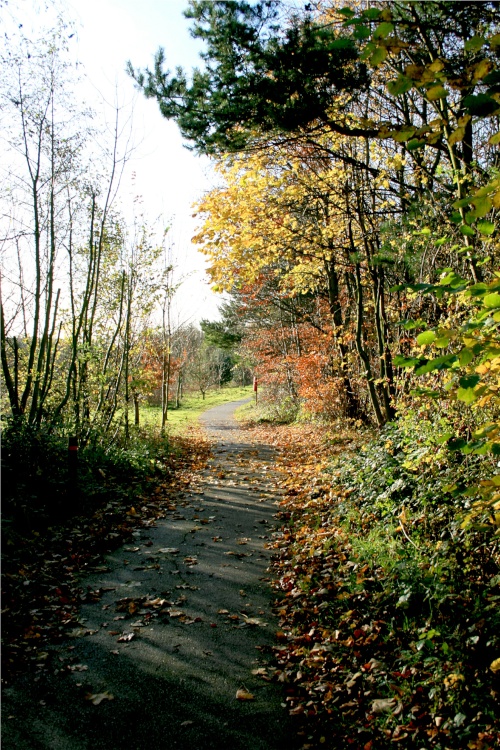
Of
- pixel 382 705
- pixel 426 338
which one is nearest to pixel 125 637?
pixel 382 705

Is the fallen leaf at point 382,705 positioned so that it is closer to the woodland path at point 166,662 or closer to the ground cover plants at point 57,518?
the woodland path at point 166,662

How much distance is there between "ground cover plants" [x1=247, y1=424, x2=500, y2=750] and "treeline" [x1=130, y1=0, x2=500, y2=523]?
92cm

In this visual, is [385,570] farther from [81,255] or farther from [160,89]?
[81,255]

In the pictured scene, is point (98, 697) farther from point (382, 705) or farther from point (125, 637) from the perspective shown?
point (382, 705)

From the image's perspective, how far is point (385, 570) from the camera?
481 cm

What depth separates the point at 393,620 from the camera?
4.01m

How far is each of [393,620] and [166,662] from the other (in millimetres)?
1951

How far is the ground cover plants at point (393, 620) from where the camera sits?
312 cm

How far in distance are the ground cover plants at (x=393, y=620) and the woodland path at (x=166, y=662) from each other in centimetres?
30

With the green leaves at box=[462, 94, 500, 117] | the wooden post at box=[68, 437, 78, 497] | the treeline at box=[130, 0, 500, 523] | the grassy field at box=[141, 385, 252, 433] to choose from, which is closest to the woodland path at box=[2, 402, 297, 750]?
the wooden post at box=[68, 437, 78, 497]


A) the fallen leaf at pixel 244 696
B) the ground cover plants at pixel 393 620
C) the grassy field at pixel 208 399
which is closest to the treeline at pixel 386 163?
the ground cover plants at pixel 393 620

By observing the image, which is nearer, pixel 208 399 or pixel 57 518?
pixel 57 518

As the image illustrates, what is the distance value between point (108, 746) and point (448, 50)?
9238mm

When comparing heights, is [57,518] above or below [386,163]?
below
